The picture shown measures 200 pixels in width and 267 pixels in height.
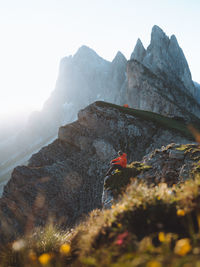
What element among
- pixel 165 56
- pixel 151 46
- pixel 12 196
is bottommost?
pixel 12 196

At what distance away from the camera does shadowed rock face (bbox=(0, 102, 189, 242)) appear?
992 inches

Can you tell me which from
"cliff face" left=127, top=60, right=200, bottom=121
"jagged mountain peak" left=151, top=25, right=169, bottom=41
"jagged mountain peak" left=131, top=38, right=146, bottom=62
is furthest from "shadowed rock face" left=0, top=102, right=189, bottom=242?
"jagged mountain peak" left=151, top=25, right=169, bottom=41

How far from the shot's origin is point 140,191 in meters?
3.79

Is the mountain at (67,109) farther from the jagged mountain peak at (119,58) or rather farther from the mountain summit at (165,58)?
the mountain summit at (165,58)

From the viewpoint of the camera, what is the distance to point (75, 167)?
30.9m

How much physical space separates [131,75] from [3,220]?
7462 cm

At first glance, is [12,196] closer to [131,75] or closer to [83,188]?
[83,188]

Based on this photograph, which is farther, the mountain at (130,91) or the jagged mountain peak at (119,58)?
the jagged mountain peak at (119,58)

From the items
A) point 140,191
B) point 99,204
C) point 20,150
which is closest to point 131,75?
point 99,204

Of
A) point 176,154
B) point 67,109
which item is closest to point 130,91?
point 176,154

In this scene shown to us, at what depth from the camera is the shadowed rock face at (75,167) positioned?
25.2 metres

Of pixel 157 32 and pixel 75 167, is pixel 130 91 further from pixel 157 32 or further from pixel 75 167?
pixel 75 167

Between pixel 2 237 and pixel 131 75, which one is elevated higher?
pixel 131 75

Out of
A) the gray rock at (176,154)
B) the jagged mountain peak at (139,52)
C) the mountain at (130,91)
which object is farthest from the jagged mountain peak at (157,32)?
the gray rock at (176,154)
